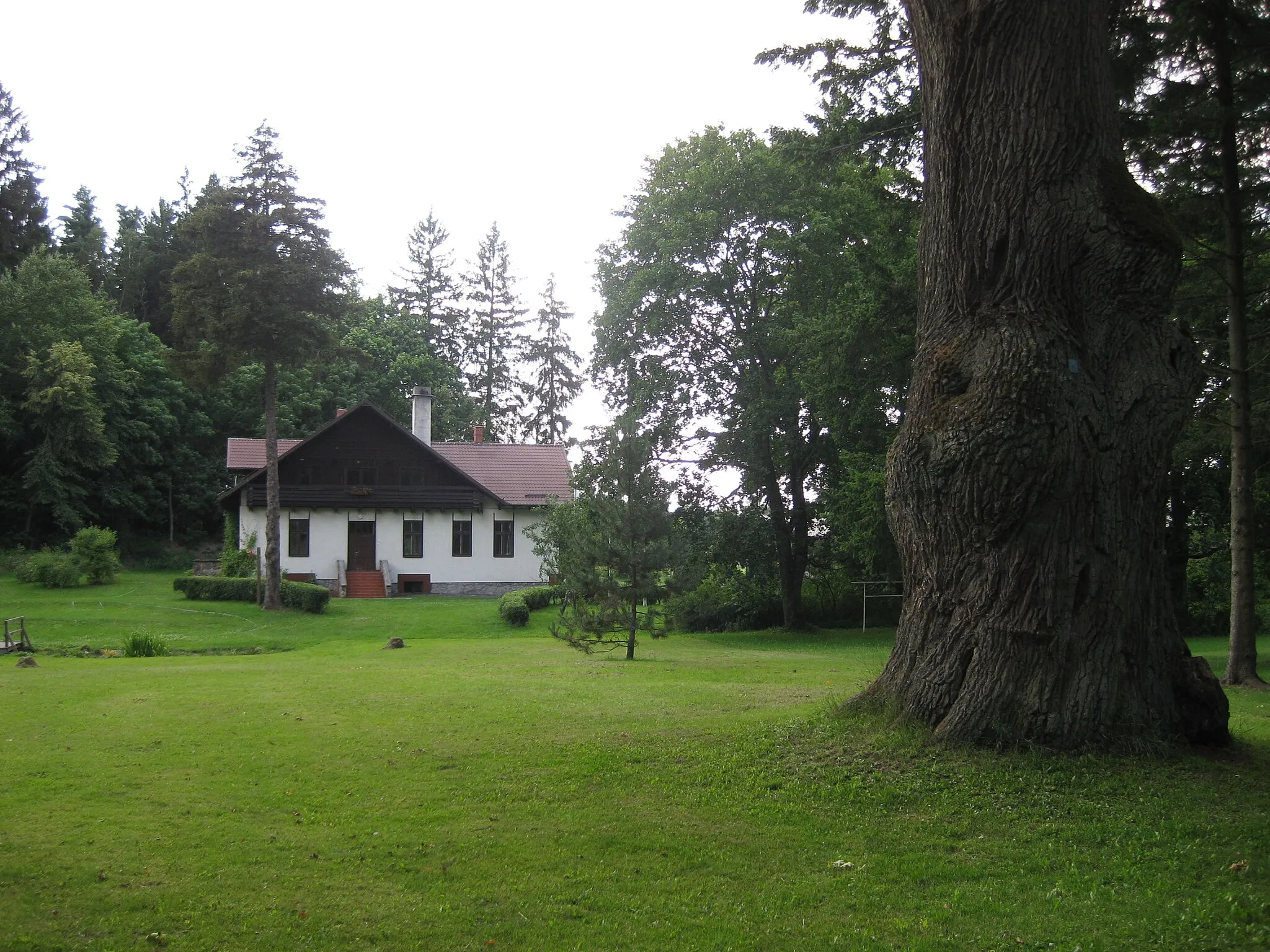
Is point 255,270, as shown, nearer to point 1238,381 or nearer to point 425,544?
point 425,544

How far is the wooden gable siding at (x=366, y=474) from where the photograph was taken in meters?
39.3

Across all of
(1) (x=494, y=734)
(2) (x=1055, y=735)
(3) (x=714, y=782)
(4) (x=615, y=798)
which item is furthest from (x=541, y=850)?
(2) (x=1055, y=735)

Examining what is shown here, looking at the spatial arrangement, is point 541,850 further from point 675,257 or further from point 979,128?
point 675,257

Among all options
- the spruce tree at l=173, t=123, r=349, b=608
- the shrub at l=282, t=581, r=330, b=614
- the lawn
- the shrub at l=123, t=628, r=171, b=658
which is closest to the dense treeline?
the spruce tree at l=173, t=123, r=349, b=608

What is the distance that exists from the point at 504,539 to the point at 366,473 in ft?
19.9

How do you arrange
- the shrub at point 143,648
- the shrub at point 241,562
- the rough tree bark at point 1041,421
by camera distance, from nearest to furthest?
the rough tree bark at point 1041,421 < the shrub at point 143,648 < the shrub at point 241,562

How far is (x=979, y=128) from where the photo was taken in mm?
7871

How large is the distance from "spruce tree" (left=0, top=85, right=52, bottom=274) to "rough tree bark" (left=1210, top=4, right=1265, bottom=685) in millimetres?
59544

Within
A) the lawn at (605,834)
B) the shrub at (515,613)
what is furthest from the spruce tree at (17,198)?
the lawn at (605,834)

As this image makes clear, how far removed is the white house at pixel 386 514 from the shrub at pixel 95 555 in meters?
4.47

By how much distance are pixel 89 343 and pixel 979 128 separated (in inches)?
2017

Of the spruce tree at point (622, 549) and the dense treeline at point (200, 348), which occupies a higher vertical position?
the dense treeline at point (200, 348)

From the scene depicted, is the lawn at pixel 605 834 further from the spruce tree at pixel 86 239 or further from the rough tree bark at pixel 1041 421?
the spruce tree at pixel 86 239

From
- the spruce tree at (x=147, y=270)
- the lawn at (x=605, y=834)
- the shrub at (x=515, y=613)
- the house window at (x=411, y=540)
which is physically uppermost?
the spruce tree at (x=147, y=270)
